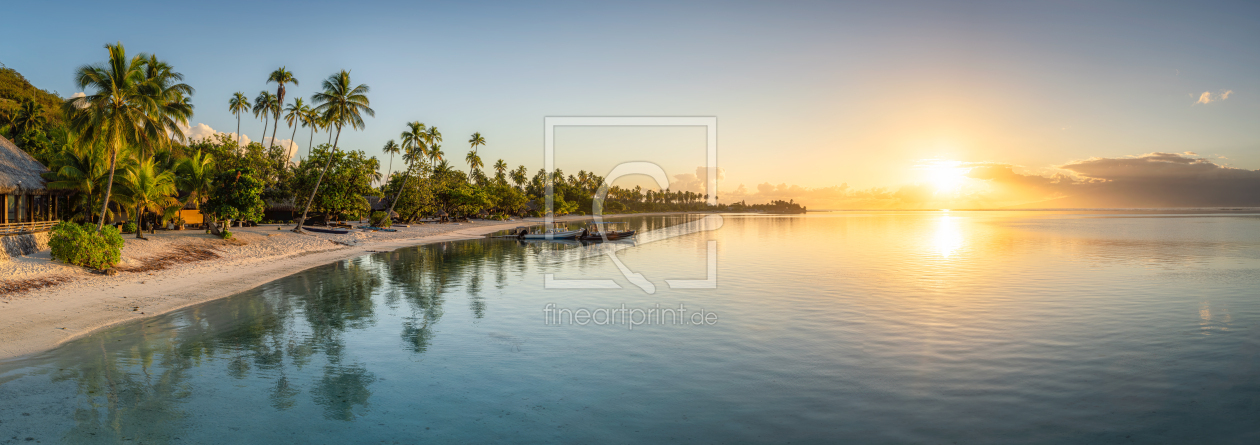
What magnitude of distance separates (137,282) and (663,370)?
2366cm

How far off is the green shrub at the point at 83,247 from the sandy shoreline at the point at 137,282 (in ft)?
1.76

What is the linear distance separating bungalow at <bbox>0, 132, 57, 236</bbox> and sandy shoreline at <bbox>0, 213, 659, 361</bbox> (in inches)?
201

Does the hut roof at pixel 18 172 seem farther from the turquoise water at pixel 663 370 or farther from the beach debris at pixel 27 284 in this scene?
the turquoise water at pixel 663 370

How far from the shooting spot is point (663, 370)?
46.0 feet

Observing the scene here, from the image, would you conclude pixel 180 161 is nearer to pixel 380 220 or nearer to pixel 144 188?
pixel 144 188

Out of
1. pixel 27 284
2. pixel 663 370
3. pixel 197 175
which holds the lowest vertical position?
pixel 663 370

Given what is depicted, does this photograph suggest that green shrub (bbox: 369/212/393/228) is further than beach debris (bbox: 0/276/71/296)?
Yes

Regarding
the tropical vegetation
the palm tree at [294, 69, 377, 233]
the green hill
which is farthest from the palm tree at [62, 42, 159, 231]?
the green hill

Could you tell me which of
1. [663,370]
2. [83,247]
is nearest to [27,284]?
[83,247]

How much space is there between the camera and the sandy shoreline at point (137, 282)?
16.4m

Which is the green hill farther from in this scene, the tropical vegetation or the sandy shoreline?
the sandy shoreline

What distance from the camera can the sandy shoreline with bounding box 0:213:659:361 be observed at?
647 inches

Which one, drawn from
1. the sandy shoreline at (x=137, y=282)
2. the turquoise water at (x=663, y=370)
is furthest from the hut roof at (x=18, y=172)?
the turquoise water at (x=663, y=370)

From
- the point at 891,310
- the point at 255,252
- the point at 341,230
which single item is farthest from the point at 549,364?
the point at 341,230
